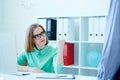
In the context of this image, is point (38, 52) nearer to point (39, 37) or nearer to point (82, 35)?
point (39, 37)

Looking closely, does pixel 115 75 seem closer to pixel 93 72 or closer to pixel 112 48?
pixel 112 48

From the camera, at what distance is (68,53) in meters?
3.16

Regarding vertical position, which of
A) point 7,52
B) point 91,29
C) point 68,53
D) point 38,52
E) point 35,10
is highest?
point 35,10

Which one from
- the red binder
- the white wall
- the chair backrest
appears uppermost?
the white wall

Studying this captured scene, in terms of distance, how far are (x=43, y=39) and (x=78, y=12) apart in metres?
1.26

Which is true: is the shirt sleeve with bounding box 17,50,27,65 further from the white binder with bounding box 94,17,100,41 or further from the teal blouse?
the white binder with bounding box 94,17,100,41

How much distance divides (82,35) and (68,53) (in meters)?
0.33

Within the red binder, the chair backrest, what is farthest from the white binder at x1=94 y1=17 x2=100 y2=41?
the chair backrest

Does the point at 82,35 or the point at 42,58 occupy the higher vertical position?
the point at 82,35

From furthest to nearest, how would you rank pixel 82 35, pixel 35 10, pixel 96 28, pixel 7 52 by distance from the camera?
1. pixel 35 10
2. pixel 82 35
3. pixel 96 28
4. pixel 7 52

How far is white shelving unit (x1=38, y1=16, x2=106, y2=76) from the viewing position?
293 cm

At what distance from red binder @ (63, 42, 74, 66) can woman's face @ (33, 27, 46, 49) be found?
0.79 metres

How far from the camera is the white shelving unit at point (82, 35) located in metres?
2.93

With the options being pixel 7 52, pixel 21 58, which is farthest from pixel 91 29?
pixel 7 52
